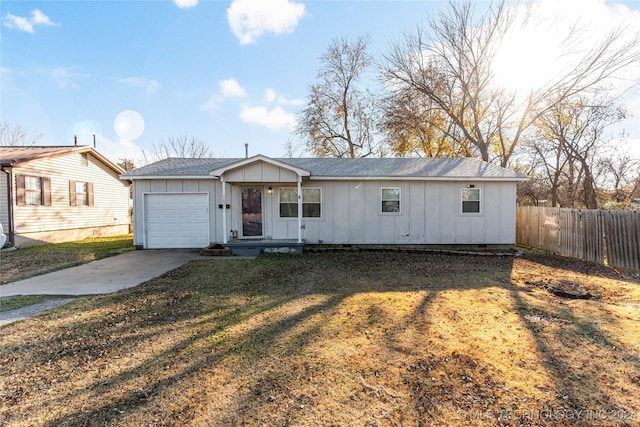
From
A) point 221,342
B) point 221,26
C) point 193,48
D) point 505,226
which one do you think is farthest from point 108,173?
point 505,226

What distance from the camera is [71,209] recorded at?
14.3m

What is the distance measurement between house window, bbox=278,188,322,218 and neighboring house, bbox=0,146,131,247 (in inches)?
405

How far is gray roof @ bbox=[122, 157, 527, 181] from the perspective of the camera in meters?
10.9

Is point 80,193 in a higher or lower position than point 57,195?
higher

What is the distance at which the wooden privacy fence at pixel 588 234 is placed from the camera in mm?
7934

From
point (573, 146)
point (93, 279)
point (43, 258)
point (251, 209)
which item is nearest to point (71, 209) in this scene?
point (43, 258)

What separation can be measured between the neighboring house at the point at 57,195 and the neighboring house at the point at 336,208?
486 cm

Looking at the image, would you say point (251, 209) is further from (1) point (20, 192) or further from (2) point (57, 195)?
(2) point (57, 195)

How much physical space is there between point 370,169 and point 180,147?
→ 1093 inches

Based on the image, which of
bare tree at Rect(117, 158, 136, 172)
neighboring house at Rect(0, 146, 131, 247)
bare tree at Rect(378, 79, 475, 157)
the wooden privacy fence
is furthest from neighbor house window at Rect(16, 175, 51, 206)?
the wooden privacy fence

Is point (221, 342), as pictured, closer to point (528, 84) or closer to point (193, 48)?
point (193, 48)

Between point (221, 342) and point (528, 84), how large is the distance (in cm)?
2058

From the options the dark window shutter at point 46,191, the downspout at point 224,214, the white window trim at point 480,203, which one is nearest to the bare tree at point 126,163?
the dark window shutter at point 46,191

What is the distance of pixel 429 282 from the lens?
21.9 feet
